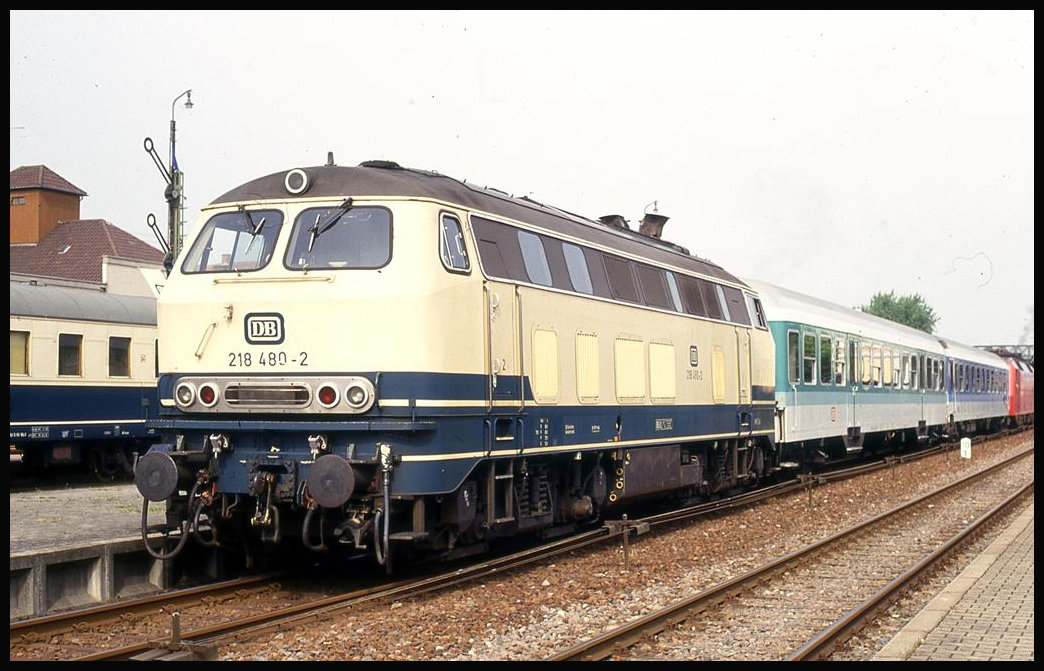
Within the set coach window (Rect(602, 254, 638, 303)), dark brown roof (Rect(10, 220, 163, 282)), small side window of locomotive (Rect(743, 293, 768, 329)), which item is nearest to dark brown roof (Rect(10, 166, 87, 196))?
dark brown roof (Rect(10, 220, 163, 282))

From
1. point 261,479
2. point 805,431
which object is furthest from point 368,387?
point 805,431

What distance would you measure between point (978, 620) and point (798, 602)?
5.85 feet

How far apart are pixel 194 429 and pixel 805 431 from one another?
15.2 metres

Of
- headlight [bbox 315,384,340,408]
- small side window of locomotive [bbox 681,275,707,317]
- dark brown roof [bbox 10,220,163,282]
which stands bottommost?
headlight [bbox 315,384,340,408]

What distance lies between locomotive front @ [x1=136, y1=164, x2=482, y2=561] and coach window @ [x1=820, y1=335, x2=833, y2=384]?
15.0m

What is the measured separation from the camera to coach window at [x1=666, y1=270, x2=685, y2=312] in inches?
615

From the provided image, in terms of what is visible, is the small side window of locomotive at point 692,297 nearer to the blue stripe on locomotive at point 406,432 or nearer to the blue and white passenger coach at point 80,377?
the blue stripe on locomotive at point 406,432

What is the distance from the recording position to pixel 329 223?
34.7 ft

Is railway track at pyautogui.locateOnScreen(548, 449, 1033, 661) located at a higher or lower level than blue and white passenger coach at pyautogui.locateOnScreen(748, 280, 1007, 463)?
lower

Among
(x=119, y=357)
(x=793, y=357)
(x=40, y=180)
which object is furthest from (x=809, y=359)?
(x=40, y=180)

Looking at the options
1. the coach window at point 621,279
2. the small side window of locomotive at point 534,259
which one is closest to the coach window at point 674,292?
the coach window at point 621,279

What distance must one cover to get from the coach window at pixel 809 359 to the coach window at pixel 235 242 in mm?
14590

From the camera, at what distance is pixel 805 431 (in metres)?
22.9

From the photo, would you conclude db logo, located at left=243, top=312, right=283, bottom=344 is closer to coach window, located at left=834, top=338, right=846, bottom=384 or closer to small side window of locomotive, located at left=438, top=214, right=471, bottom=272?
small side window of locomotive, located at left=438, top=214, right=471, bottom=272
